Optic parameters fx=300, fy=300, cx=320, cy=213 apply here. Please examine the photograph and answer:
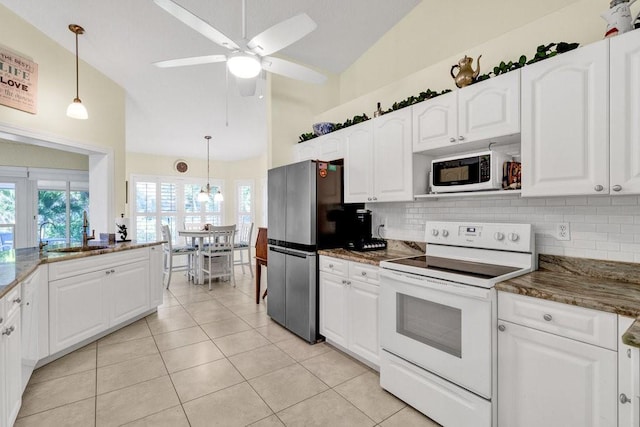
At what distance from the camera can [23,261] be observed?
2232 mm

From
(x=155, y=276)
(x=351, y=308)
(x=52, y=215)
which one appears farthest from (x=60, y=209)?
(x=351, y=308)

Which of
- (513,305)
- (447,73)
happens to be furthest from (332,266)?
(447,73)

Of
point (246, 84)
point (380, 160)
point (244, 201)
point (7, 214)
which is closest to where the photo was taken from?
point (246, 84)

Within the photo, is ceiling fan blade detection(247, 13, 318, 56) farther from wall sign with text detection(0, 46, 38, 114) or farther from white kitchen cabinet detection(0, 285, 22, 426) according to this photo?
wall sign with text detection(0, 46, 38, 114)

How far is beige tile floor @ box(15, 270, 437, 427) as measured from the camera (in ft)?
5.99

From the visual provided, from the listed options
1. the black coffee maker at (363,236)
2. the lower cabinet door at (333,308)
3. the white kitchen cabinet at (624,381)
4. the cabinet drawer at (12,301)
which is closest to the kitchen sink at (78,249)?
the cabinet drawer at (12,301)

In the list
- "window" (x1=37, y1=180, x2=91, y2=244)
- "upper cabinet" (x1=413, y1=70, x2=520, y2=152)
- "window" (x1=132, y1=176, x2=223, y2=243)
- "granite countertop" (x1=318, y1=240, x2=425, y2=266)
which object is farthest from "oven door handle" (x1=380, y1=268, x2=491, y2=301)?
"window" (x1=132, y1=176, x2=223, y2=243)

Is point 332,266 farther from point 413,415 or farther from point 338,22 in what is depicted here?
point 338,22

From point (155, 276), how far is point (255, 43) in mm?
2927

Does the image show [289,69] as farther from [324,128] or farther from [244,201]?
[244,201]

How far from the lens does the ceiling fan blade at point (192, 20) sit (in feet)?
5.06

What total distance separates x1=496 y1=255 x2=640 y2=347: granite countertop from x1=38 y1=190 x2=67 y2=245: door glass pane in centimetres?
612

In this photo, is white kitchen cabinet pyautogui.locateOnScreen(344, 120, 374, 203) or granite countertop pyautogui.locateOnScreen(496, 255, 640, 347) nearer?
granite countertop pyautogui.locateOnScreen(496, 255, 640, 347)

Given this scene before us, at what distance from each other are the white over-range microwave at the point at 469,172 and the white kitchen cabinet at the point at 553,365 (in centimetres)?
77
